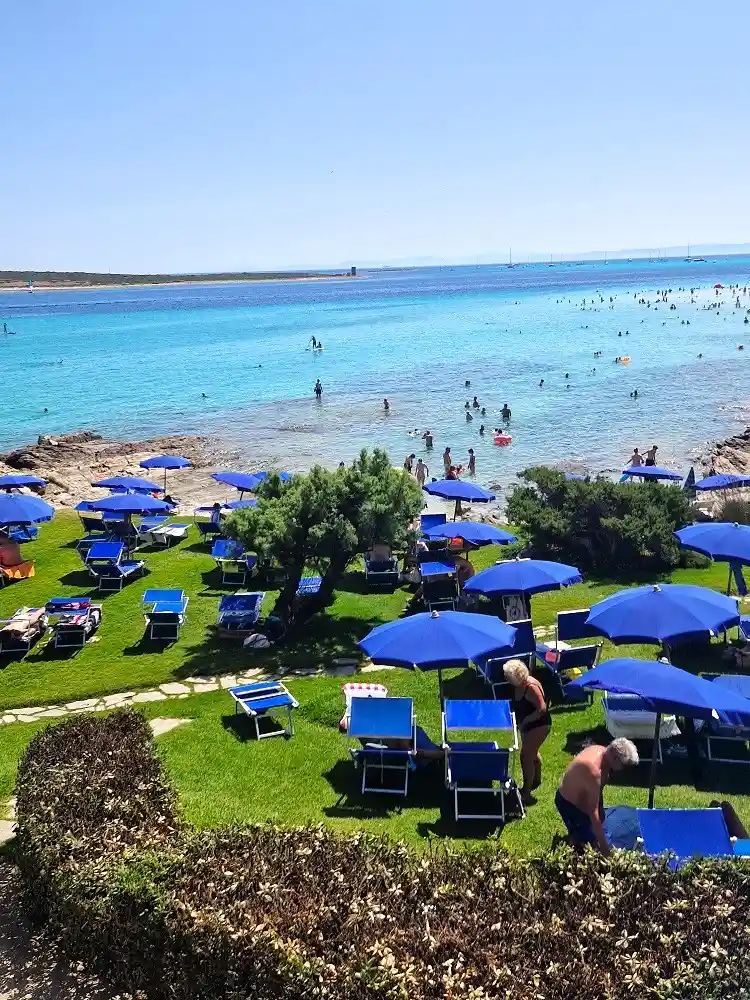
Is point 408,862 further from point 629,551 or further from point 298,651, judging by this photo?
point 629,551

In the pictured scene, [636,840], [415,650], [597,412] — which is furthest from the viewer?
[597,412]

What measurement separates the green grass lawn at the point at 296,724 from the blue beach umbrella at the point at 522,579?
1.31 metres

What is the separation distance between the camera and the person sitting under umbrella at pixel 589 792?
610cm

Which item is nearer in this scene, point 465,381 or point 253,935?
point 253,935

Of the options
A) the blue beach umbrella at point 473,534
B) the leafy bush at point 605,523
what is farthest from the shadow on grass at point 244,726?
the leafy bush at point 605,523

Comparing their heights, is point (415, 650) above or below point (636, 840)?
above

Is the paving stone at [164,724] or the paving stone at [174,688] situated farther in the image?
the paving stone at [174,688]

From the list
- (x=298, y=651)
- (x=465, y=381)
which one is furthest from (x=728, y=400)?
(x=298, y=651)

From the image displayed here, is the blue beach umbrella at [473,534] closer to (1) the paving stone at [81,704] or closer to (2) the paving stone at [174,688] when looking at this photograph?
(2) the paving stone at [174,688]

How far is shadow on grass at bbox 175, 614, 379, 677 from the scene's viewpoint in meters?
12.2

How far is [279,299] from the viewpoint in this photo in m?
184

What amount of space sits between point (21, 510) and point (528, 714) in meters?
12.7

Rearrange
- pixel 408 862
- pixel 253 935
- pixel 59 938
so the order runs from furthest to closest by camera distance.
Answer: pixel 59 938 < pixel 408 862 < pixel 253 935

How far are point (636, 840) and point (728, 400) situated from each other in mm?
42862
